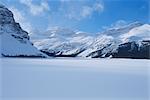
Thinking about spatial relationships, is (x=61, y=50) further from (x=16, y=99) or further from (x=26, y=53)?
(x=16, y=99)

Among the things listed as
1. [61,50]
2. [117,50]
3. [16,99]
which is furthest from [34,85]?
[61,50]

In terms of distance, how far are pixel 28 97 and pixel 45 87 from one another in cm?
207

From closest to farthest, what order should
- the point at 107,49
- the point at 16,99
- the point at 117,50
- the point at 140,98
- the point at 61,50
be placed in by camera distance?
1. the point at 16,99
2. the point at 140,98
3. the point at 117,50
4. the point at 107,49
5. the point at 61,50

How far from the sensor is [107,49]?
514 ft

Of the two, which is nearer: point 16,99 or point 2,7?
point 16,99

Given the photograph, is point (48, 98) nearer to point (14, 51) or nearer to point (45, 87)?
point (45, 87)

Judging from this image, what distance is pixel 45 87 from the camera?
1113 centimetres

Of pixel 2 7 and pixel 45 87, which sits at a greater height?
pixel 2 7

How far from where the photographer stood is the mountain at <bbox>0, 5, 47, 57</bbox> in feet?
360

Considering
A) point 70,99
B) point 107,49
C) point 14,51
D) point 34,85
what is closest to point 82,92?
point 70,99

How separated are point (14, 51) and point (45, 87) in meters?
102

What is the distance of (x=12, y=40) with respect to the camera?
126m

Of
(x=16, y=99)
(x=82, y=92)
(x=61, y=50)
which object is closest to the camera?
(x=16, y=99)

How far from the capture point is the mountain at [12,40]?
4318 inches
